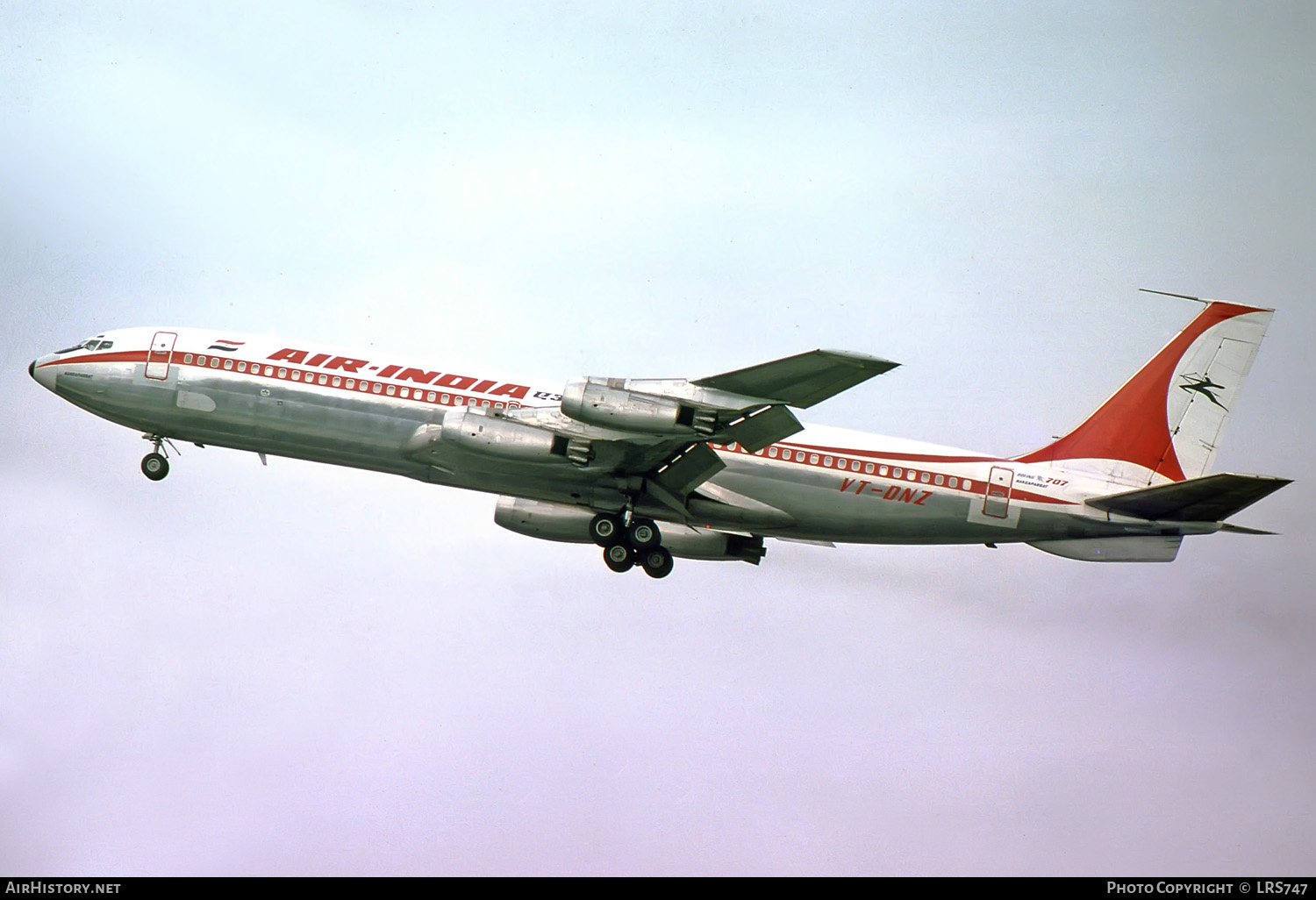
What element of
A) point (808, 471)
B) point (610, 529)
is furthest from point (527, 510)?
point (808, 471)

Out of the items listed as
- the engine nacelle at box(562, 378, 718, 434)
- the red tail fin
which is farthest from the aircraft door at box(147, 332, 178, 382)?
the red tail fin

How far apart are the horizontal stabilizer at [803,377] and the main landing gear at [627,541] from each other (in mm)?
6586

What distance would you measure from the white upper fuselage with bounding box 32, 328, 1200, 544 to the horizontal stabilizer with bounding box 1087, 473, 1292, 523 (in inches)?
17.4

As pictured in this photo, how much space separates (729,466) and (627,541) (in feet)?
11.8

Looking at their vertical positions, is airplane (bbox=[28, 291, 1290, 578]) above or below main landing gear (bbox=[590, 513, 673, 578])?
above

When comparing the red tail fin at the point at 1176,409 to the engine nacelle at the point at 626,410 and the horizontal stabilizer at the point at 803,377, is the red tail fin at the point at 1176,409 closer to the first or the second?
the horizontal stabilizer at the point at 803,377

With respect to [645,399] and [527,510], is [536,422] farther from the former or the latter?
[527,510]

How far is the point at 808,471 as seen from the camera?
36469 mm

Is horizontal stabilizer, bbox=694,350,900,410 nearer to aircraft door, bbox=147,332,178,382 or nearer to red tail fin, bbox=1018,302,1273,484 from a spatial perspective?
red tail fin, bbox=1018,302,1273,484

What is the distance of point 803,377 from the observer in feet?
103

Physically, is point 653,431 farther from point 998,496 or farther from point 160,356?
point 160,356

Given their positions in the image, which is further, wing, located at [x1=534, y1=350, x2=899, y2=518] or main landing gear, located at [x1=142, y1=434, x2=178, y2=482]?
main landing gear, located at [x1=142, y1=434, x2=178, y2=482]

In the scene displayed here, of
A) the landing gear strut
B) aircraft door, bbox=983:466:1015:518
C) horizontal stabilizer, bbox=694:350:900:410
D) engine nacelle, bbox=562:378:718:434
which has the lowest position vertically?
the landing gear strut

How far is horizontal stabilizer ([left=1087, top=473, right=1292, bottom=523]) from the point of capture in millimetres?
31906
